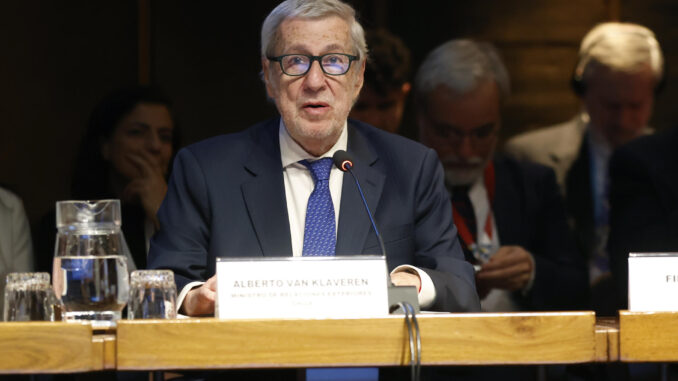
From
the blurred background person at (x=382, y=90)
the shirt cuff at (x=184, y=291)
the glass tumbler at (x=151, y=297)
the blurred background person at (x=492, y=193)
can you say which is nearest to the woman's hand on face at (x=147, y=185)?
the blurred background person at (x=382, y=90)

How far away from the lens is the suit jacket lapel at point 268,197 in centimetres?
221

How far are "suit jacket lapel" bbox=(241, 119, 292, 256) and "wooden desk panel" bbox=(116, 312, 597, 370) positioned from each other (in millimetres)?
724

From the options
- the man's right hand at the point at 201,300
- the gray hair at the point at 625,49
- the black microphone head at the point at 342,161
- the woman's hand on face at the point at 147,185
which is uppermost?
the gray hair at the point at 625,49

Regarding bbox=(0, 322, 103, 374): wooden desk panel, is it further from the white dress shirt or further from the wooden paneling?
the white dress shirt

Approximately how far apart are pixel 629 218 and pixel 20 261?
186cm

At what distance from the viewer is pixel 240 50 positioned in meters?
4.28

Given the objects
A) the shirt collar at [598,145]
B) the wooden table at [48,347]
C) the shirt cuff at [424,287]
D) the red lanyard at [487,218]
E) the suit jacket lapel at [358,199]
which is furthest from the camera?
the shirt collar at [598,145]

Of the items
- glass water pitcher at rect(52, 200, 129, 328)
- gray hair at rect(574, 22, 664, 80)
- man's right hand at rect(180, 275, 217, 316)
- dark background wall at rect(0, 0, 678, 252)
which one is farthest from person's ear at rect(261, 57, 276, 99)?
gray hair at rect(574, 22, 664, 80)

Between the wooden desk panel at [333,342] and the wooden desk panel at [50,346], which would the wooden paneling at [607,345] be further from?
the wooden desk panel at [50,346]

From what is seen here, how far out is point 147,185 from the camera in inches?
134

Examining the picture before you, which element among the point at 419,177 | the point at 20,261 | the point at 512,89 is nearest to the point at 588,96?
the point at 512,89

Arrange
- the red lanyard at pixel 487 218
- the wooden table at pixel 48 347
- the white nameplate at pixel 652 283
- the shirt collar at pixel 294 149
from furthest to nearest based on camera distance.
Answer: the red lanyard at pixel 487 218 → the shirt collar at pixel 294 149 → the white nameplate at pixel 652 283 → the wooden table at pixel 48 347

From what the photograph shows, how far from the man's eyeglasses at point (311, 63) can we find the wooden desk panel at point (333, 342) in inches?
Answer: 34.3

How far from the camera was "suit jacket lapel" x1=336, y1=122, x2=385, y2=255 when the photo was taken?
86.7 inches
